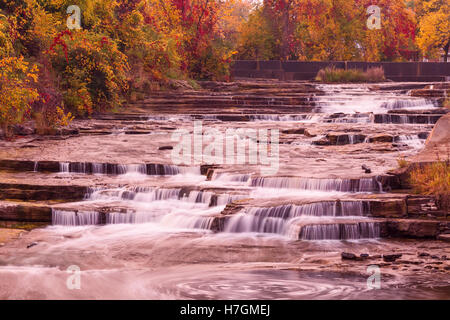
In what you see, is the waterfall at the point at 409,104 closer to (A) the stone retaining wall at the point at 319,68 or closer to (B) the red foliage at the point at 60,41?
(B) the red foliage at the point at 60,41

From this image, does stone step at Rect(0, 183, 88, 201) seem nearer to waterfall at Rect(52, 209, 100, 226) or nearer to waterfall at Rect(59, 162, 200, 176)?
waterfall at Rect(52, 209, 100, 226)

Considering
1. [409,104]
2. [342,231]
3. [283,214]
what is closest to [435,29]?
[409,104]

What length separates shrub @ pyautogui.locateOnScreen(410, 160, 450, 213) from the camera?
995 centimetres

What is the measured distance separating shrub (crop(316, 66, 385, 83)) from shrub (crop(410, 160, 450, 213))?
23.4 metres

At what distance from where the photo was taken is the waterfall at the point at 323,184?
11.5m

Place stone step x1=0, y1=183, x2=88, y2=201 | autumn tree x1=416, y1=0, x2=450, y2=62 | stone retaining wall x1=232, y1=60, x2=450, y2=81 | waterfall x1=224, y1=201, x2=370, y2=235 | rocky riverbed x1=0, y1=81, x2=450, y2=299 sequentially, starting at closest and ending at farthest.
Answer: rocky riverbed x1=0, y1=81, x2=450, y2=299
waterfall x1=224, y1=201, x2=370, y2=235
stone step x1=0, y1=183, x2=88, y2=201
stone retaining wall x1=232, y1=60, x2=450, y2=81
autumn tree x1=416, y1=0, x2=450, y2=62

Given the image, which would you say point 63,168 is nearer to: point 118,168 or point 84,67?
point 118,168

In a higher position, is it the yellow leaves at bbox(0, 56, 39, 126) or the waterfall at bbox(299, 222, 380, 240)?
the yellow leaves at bbox(0, 56, 39, 126)

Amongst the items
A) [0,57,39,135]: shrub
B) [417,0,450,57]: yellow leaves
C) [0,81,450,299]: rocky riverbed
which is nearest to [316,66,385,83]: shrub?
[417,0,450,57]: yellow leaves

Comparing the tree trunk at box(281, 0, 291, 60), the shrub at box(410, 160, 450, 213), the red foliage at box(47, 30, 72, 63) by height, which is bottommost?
the shrub at box(410, 160, 450, 213)

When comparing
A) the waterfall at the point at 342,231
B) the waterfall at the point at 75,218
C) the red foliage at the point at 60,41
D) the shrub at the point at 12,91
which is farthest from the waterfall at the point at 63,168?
the red foliage at the point at 60,41

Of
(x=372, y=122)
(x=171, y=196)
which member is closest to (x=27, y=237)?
(x=171, y=196)

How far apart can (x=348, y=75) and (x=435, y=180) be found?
24.8 meters

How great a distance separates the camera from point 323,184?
1163 centimetres
